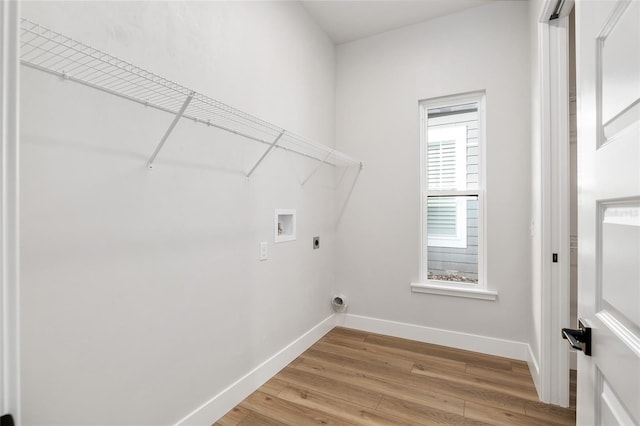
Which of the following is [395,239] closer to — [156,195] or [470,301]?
[470,301]

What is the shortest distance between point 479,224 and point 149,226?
2502 mm

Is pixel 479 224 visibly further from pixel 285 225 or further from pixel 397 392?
pixel 285 225

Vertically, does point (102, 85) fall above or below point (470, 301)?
above

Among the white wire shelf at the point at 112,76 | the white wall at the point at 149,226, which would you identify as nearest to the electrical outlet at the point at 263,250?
the white wall at the point at 149,226

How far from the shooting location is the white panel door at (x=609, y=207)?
56 cm

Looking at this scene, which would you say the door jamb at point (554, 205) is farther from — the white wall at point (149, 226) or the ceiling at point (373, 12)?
the white wall at point (149, 226)

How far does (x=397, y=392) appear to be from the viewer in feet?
6.56

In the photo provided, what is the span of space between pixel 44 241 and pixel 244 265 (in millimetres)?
1050

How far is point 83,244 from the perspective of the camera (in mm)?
1148

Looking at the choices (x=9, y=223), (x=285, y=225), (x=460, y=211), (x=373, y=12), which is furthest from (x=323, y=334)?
(x=373, y=12)

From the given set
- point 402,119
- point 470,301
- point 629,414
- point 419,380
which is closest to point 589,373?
point 629,414

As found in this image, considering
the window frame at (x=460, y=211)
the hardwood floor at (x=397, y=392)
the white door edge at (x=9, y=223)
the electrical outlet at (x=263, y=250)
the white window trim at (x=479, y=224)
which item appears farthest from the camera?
the window frame at (x=460, y=211)

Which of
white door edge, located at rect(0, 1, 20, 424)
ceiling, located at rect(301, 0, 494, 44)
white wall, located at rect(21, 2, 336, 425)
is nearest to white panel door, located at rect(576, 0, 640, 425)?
white door edge, located at rect(0, 1, 20, 424)

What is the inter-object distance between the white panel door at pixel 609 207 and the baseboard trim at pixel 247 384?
163 centimetres
